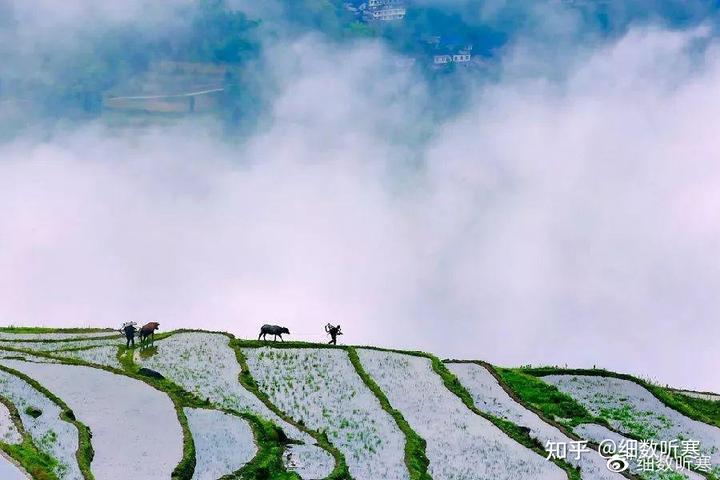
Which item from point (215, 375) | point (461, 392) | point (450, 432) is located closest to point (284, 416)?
point (450, 432)

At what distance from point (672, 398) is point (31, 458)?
2675 centimetres

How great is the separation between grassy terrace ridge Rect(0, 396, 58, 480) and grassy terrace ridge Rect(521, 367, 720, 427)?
990 inches

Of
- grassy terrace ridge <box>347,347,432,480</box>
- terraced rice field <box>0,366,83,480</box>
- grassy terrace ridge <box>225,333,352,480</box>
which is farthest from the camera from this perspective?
grassy terrace ridge <box>347,347,432,480</box>

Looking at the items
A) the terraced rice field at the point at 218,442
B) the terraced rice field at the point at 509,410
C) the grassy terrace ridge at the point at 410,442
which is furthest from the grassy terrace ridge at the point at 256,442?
the terraced rice field at the point at 509,410

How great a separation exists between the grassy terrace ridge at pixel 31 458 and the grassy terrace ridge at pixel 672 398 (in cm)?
2514

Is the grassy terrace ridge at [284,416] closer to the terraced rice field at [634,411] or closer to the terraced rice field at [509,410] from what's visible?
the terraced rice field at [509,410]

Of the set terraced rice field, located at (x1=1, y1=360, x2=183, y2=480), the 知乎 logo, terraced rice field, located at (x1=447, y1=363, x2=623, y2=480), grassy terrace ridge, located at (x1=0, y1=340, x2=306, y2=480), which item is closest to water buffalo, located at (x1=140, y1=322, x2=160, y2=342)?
grassy terrace ridge, located at (x1=0, y1=340, x2=306, y2=480)

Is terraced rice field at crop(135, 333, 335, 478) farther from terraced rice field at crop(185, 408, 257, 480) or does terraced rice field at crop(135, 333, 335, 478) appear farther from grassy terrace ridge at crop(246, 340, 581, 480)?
grassy terrace ridge at crop(246, 340, 581, 480)

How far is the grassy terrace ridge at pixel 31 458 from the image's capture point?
1994 cm

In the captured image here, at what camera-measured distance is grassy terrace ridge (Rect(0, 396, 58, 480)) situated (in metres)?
19.9

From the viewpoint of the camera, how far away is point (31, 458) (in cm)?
2098

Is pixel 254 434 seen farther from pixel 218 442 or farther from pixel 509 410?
pixel 509 410

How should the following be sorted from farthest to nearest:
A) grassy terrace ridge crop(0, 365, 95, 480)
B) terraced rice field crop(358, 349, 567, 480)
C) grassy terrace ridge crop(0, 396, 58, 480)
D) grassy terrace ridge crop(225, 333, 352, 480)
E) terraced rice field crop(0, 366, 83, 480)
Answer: terraced rice field crop(358, 349, 567, 480)
grassy terrace ridge crop(225, 333, 352, 480)
terraced rice field crop(0, 366, 83, 480)
grassy terrace ridge crop(0, 365, 95, 480)
grassy terrace ridge crop(0, 396, 58, 480)

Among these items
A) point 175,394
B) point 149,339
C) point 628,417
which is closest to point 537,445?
point 628,417
